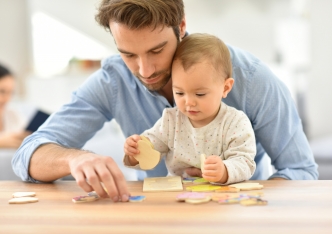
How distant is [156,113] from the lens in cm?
178

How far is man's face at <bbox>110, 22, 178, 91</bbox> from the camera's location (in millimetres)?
1507

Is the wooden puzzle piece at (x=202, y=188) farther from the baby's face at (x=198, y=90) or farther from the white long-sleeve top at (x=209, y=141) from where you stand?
the baby's face at (x=198, y=90)

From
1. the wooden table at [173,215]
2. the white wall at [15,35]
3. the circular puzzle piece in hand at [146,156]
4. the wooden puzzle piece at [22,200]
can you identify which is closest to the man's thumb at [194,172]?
the circular puzzle piece in hand at [146,156]

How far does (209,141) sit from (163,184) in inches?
7.5

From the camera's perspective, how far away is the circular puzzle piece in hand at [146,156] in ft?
4.60

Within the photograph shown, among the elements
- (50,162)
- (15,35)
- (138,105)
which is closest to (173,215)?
(50,162)

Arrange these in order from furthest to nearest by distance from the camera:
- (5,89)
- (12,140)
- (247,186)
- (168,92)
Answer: (5,89) → (12,140) → (168,92) → (247,186)

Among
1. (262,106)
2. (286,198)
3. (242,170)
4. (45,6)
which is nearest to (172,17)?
(262,106)

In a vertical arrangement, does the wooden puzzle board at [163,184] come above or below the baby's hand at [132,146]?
below

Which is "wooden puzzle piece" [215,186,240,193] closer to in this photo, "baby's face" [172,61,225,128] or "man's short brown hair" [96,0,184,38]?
"baby's face" [172,61,225,128]

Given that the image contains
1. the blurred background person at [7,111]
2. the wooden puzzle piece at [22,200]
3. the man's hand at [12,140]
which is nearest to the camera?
the wooden puzzle piece at [22,200]

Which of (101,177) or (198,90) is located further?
(198,90)

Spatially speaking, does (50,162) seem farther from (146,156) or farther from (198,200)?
(198,200)

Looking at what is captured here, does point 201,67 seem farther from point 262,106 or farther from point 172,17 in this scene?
point 262,106
